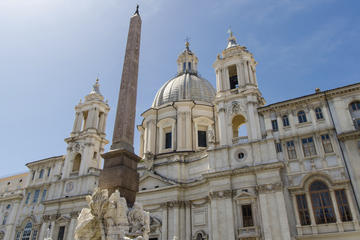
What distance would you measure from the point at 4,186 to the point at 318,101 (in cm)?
4687

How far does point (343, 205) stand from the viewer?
21.3m

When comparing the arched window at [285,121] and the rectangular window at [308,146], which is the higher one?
the arched window at [285,121]

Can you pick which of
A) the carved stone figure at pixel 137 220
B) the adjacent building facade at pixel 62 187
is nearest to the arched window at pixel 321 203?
the carved stone figure at pixel 137 220

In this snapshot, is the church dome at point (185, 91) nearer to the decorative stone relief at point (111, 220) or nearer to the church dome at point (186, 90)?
the church dome at point (186, 90)

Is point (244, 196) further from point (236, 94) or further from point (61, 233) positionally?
point (61, 233)

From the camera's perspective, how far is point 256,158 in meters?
25.5

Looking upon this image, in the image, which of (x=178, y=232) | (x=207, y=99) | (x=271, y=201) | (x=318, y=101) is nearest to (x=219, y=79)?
(x=207, y=99)

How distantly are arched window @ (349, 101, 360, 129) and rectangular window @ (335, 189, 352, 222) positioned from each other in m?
5.33

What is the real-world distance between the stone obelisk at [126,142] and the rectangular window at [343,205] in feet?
51.5

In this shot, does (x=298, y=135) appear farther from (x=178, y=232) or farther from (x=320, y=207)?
(x=178, y=232)

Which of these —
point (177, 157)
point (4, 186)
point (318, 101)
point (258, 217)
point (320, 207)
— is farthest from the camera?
point (4, 186)

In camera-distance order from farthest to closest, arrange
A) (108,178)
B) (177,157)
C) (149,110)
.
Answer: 1. (149,110)
2. (177,157)
3. (108,178)

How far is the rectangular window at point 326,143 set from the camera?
23234mm

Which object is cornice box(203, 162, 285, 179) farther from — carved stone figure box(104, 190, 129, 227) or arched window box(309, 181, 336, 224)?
carved stone figure box(104, 190, 129, 227)
